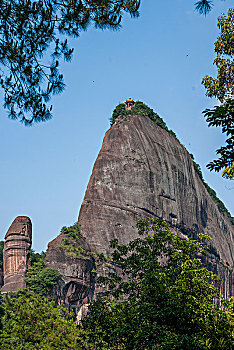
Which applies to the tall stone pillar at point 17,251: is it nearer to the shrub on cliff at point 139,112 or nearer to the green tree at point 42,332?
the green tree at point 42,332

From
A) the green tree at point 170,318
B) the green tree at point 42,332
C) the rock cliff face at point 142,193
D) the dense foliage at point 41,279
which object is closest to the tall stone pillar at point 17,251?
the dense foliage at point 41,279

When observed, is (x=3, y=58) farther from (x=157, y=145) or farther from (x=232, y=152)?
(x=157, y=145)

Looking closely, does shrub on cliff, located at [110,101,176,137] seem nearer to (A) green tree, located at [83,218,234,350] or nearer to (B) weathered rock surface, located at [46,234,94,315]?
(B) weathered rock surface, located at [46,234,94,315]

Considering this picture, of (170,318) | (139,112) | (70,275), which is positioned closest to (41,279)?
(70,275)

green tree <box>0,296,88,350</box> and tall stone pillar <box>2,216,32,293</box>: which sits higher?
tall stone pillar <box>2,216,32,293</box>

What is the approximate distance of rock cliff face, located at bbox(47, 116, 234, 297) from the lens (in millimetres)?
45656

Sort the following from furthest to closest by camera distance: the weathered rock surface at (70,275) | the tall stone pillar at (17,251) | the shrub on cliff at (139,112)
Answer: the shrub on cliff at (139,112), the weathered rock surface at (70,275), the tall stone pillar at (17,251)

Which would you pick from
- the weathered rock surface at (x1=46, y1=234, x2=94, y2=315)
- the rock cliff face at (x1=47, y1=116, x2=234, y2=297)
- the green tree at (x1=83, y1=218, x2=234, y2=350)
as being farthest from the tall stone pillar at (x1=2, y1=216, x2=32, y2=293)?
the green tree at (x1=83, y1=218, x2=234, y2=350)

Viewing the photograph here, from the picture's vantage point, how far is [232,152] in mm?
7734

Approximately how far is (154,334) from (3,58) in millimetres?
8227

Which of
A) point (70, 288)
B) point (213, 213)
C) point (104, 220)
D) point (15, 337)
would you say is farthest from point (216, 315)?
point (213, 213)

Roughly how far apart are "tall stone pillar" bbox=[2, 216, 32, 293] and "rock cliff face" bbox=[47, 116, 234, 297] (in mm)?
2134

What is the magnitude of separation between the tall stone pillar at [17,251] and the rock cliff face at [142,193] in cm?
213

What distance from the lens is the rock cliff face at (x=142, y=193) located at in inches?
1797
